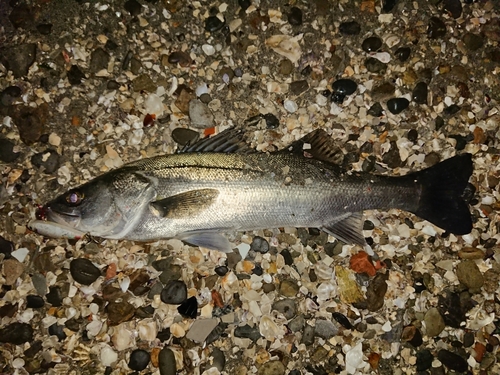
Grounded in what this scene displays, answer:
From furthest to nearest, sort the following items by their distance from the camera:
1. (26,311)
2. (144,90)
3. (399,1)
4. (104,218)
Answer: (399,1) < (144,90) < (26,311) < (104,218)

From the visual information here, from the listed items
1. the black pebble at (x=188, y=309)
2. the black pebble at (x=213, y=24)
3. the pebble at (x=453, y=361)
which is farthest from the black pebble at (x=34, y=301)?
the pebble at (x=453, y=361)

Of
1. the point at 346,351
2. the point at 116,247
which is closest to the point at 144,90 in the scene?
the point at 116,247

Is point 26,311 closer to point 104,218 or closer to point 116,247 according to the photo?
point 116,247

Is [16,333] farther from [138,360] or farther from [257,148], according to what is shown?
[257,148]

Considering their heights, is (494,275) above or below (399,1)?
below

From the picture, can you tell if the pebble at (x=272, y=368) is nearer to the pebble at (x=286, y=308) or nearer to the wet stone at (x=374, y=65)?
the pebble at (x=286, y=308)

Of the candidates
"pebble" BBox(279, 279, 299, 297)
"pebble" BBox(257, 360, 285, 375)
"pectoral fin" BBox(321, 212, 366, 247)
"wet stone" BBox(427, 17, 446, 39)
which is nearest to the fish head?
"pebble" BBox(279, 279, 299, 297)
